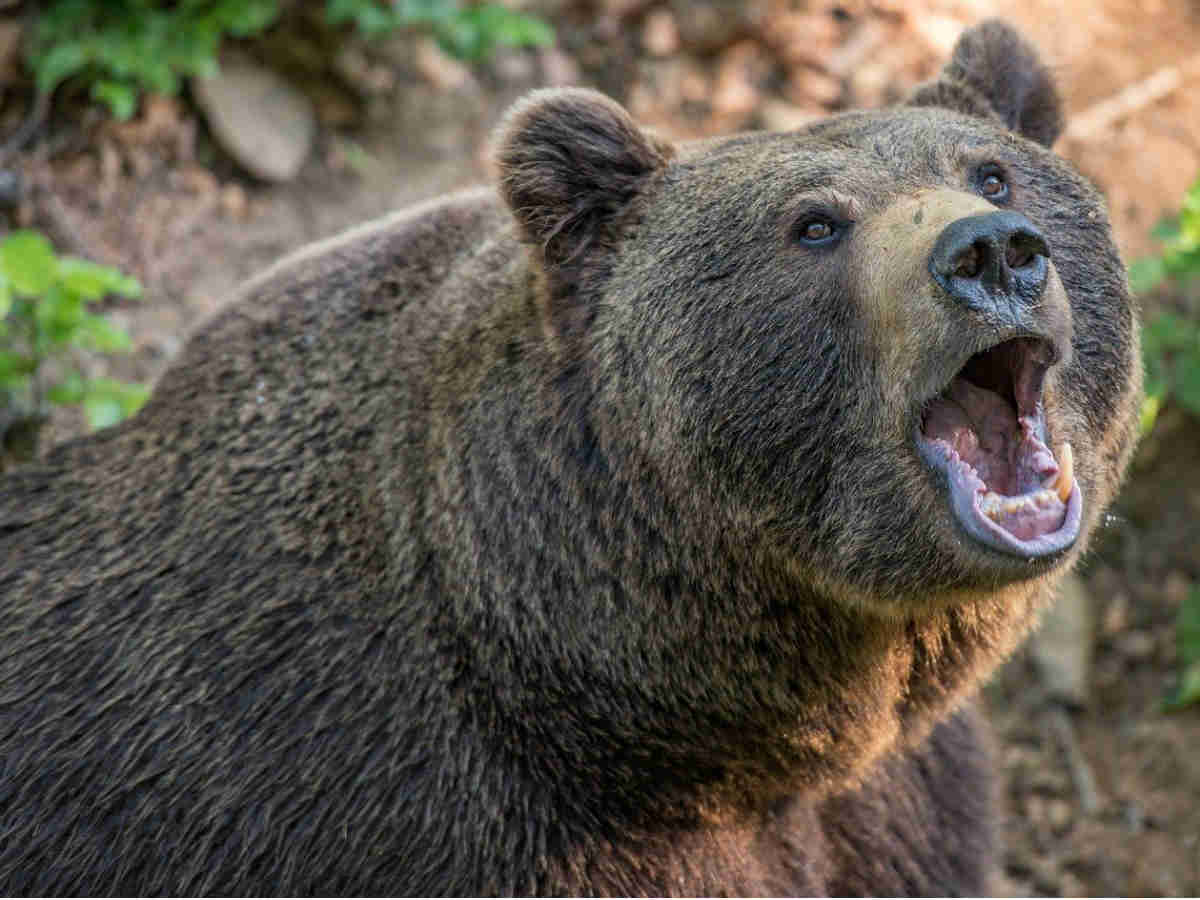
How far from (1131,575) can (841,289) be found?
4060 mm

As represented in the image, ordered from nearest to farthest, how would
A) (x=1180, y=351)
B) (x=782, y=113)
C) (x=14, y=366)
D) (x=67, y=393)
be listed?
(x=14, y=366)
(x=67, y=393)
(x=1180, y=351)
(x=782, y=113)

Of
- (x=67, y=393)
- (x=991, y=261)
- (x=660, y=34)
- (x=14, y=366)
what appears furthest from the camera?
(x=660, y=34)

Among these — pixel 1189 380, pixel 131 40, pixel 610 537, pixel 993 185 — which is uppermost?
pixel 993 185

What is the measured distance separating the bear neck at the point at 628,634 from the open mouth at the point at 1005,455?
389 millimetres

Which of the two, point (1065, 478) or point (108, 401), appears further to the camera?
point (108, 401)

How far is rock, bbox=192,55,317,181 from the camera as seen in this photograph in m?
7.93

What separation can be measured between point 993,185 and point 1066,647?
3.68 m

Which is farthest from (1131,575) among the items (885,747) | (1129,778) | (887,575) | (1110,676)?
(887,575)

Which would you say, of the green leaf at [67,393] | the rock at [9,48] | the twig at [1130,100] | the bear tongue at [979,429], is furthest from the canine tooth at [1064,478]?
the rock at [9,48]

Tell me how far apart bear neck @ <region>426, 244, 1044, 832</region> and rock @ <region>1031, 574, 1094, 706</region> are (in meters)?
2.90

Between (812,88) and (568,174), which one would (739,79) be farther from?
(568,174)

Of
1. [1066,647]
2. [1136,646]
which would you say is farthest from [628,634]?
[1136,646]

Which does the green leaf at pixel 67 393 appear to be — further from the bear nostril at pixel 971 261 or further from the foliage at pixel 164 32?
the bear nostril at pixel 971 261

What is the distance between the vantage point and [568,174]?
4.47 m
